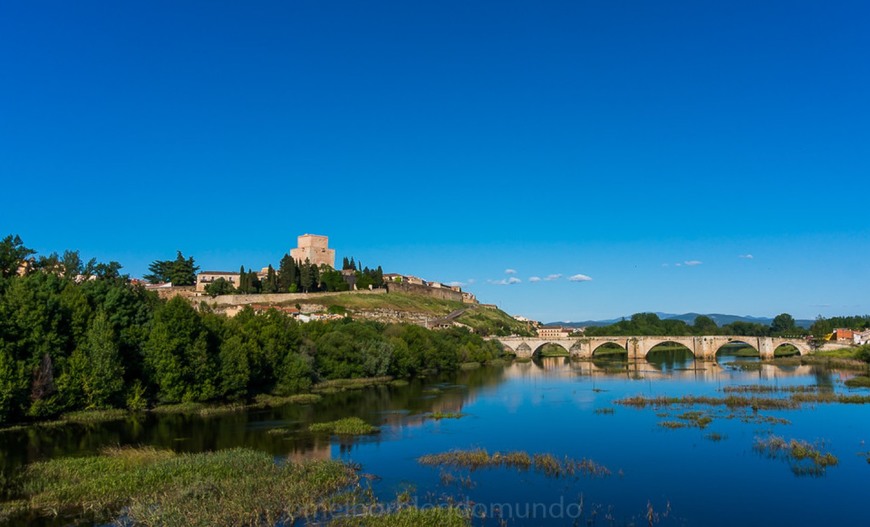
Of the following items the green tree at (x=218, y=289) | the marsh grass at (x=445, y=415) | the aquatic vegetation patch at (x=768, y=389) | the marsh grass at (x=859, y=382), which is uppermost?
the green tree at (x=218, y=289)

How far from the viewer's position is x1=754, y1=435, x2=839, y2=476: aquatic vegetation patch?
21344 millimetres

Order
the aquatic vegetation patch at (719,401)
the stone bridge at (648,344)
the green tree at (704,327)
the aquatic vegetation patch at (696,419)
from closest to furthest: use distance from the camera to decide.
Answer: the aquatic vegetation patch at (696,419)
the aquatic vegetation patch at (719,401)
the stone bridge at (648,344)
the green tree at (704,327)

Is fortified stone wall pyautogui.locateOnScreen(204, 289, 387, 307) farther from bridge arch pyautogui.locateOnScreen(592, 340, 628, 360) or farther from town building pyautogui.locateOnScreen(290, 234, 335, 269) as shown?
bridge arch pyautogui.locateOnScreen(592, 340, 628, 360)

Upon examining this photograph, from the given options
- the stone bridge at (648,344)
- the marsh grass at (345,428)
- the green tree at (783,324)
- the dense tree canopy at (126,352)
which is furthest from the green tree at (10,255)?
the green tree at (783,324)

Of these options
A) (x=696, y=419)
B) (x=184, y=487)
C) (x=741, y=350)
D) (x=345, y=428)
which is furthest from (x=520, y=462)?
(x=741, y=350)

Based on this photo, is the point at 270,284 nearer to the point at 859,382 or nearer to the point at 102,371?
the point at 102,371

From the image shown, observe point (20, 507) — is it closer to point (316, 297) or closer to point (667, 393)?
point (667, 393)

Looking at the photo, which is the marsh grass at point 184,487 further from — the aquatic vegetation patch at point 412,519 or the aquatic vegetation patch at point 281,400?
the aquatic vegetation patch at point 281,400

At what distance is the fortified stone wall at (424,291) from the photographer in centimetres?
12625

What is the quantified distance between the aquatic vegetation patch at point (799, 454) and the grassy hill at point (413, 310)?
221 ft

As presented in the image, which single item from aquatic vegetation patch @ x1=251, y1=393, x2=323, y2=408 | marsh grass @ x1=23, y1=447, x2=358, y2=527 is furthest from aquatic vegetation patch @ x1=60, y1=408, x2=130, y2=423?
marsh grass @ x1=23, y1=447, x2=358, y2=527

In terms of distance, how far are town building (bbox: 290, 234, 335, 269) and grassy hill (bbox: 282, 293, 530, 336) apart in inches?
685

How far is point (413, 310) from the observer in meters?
112

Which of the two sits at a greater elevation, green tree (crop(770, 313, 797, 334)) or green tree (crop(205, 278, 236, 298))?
green tree (crop(205, 278, 236, 298))
